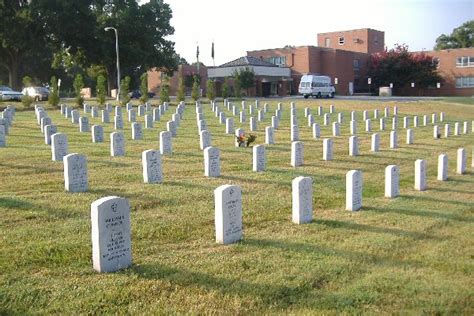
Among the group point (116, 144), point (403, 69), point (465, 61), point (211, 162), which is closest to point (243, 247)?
point (211, 162)

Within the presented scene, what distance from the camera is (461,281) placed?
17.4 ft

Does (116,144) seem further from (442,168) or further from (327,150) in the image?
(442,168)

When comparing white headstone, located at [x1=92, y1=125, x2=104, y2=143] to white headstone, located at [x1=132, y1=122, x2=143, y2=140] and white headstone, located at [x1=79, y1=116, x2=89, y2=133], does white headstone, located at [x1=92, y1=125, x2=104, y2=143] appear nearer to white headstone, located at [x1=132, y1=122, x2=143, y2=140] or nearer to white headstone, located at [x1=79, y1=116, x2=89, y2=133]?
white headstone, located at [x1=132, y1=122, x2=143, y2=140]

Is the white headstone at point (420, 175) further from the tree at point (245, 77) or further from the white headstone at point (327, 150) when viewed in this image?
the tree at point (245, 77)

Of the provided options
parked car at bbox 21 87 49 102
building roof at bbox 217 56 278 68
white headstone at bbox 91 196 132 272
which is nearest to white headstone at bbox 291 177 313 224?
white headstone at bbox 91 196 132 272

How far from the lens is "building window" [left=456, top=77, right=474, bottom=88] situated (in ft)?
203

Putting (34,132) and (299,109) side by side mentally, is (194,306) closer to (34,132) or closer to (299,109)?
(34,132)

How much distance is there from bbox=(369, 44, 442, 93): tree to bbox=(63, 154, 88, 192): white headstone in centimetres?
5762

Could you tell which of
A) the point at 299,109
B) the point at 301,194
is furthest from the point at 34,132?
the point at 299,109

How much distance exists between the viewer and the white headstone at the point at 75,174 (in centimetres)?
875

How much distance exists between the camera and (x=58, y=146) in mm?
11977

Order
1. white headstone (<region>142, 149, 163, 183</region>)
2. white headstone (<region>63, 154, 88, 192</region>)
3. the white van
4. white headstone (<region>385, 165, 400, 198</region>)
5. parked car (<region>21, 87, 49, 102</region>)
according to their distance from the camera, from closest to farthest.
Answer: white headstone (<region>63, 154, 88, 192</region>) < white headstone (<region>385, 165, 400, 198</region>) < white headstone (<region>142, 149, 163, 183</region>) < parked car (<region>21, 87, 49, 102</region>) < the white van

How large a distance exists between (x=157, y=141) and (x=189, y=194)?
7.71 metres

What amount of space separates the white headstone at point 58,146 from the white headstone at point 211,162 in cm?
377
